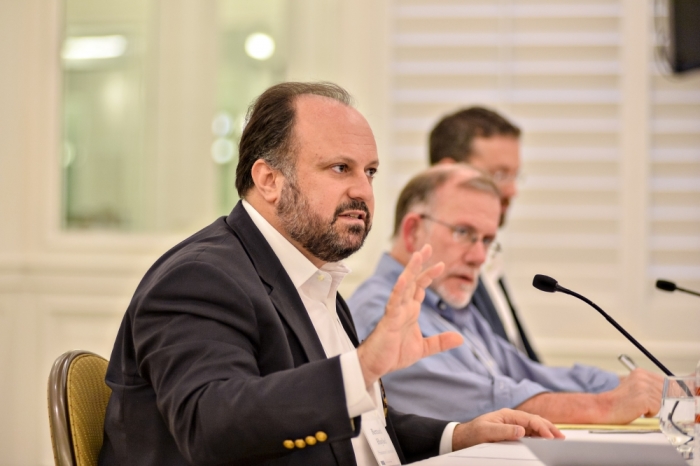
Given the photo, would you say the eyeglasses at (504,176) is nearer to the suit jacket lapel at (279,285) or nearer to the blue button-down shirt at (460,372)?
the blue button-down shirt at (460,372)

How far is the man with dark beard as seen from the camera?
121cm

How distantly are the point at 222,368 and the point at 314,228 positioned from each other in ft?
1.45

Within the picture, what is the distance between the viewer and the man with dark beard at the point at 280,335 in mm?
1215

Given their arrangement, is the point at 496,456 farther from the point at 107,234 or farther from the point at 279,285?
the point at 107,234

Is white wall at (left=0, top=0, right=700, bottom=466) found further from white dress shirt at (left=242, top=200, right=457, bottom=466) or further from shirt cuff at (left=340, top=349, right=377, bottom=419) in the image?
shirt cuff at (left=340, top=349, right=377, bottom=419)

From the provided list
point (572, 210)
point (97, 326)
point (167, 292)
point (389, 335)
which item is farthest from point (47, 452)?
point (389, 335)

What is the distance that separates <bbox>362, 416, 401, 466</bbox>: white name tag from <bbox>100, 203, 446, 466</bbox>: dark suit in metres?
0.19

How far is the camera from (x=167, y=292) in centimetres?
136

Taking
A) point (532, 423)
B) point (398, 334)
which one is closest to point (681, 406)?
point (532, 423)

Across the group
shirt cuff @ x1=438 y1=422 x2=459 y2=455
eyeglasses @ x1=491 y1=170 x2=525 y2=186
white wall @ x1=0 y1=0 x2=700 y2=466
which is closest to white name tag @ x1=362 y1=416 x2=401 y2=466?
shirt cuff @ x1=438 y1=422 x2=459 y2=455

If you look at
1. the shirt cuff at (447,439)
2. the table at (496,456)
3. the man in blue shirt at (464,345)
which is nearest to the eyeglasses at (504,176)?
the man in blue shirt at (464,345)

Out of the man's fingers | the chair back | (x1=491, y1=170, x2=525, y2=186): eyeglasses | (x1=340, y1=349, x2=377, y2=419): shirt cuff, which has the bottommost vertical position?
the man's fingers

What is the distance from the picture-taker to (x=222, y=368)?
1266 millimetres

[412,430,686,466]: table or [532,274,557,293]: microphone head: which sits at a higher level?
[532,274,557,293]: microphone head
